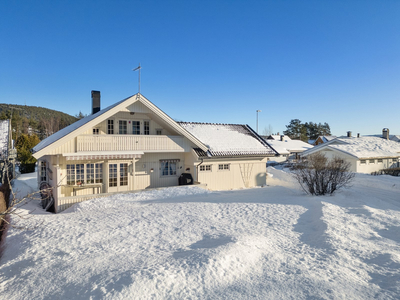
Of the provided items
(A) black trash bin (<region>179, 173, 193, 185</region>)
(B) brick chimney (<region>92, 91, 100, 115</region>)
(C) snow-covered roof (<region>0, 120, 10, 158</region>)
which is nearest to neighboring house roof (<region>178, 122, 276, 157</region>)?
(A) black trash bin (<region>179, 173, 193, 185</region>)

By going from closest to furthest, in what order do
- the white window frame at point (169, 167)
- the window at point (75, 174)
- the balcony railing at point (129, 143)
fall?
the balcony railing at point (129, 143) → the window at point (75, 174) → the white window frame at point (169, 167)

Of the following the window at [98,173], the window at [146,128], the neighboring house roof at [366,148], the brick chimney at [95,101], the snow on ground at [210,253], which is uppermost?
the brick chimney at [95,101]

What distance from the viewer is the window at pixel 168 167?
58.7ft

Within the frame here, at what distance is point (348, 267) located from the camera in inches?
228

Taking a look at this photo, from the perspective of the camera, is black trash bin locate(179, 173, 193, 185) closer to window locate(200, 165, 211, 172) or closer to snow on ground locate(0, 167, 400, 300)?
window locate(200, 165, 211, 172)

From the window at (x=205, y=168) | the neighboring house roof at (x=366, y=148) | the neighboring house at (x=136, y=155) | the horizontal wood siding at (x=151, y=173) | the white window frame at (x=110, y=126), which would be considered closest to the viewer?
the neighboring house at (x=136, y=155)

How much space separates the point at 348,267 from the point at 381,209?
6.90 metres

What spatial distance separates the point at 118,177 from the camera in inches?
633

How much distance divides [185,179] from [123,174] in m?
4.17

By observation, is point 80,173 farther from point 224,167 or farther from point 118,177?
point 224,167

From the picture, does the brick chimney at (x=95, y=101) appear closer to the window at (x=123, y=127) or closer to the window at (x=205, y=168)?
the window at (x=123, y=127)

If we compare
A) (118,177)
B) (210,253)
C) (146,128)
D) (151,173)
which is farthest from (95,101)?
(210,253)

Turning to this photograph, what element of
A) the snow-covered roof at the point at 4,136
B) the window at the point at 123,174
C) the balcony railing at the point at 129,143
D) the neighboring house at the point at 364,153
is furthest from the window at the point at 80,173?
the neighboring house at the point at 364,153

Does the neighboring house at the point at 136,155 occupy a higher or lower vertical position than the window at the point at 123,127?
lower
